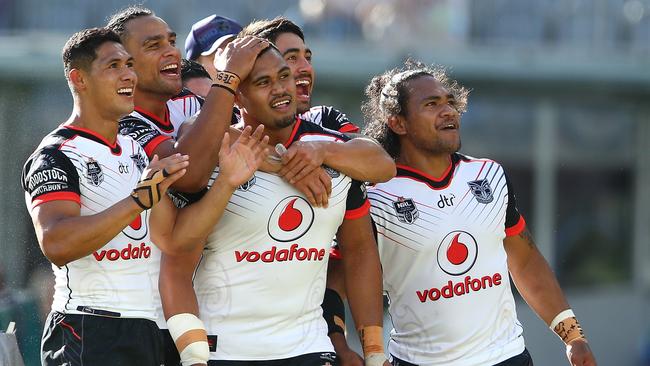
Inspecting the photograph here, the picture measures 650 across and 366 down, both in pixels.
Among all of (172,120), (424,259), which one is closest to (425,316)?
(424,259)

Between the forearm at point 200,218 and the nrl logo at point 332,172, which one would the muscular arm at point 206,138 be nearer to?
the forearm at point 200,218

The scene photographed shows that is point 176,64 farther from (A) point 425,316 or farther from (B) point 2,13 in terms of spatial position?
(B) point 2,13

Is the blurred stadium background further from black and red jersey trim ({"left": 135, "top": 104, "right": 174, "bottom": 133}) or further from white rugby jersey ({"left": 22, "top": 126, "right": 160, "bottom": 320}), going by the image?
white rugby jersey ({"left": 22, "top": 126, "right": 160, "bottom": 320})

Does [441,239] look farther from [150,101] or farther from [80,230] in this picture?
[80,230]

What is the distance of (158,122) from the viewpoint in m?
5.79

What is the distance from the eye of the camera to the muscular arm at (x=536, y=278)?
251 inches

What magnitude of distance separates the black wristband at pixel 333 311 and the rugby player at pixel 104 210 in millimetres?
851

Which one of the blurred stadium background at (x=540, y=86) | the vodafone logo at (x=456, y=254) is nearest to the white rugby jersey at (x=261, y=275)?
the vodafone logo at (x=456, y=254)

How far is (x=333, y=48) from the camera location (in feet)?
42.6

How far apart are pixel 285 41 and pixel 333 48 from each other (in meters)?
6.67

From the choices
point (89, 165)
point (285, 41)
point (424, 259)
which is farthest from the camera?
point (285, 41)

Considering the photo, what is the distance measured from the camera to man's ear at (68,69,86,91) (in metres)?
5.25

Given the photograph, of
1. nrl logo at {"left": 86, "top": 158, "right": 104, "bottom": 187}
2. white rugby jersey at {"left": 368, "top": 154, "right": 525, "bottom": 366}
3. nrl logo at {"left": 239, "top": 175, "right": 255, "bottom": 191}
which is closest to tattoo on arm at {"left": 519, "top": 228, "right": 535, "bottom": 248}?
white rugby jersey at {"left": 368, "top": 154, "right": 525, "bottom": 366}

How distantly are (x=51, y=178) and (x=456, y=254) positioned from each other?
2.05 m
